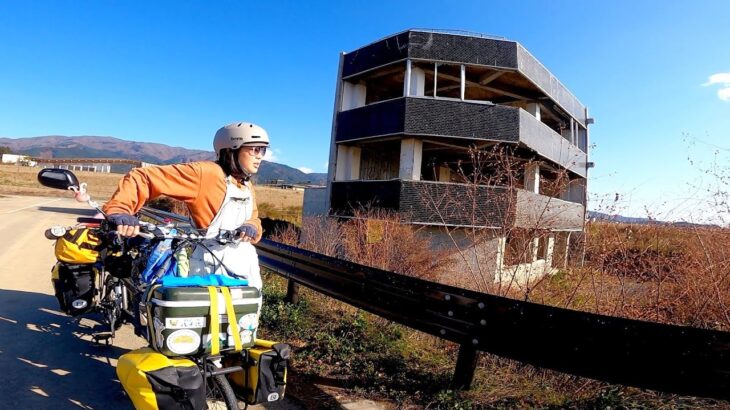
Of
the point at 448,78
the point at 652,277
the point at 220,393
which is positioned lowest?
the point at 220,393

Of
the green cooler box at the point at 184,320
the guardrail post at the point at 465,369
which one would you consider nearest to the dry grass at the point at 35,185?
the guardrail post at the point at 465,369

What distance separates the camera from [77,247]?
4.56 m

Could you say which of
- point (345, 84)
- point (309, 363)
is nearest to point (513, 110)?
point (345, 84)

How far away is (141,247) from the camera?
3791mm

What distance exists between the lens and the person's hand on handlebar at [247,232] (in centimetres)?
281

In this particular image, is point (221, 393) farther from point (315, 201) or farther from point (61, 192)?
point (61, 192)

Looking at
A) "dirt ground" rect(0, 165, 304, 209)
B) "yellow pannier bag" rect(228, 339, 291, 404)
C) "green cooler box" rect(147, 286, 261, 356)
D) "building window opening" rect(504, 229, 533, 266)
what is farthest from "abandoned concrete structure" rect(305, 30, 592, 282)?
"dirt ground" rect(0, 165, 304, 209)

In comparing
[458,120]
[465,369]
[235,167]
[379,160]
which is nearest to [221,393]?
[235,167]

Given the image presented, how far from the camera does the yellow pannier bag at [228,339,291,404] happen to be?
252cm

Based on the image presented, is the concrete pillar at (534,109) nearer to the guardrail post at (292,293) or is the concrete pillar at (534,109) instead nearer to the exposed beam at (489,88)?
the exposed beam at (489,88)

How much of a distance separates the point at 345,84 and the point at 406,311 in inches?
573

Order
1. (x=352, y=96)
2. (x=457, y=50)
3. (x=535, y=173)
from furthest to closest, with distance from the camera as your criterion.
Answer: (x=352, y=96) < (x=457, y=50) < (x=535, y=173)

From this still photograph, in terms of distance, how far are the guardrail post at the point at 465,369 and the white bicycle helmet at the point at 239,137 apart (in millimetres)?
2208

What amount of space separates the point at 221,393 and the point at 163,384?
44 cm
